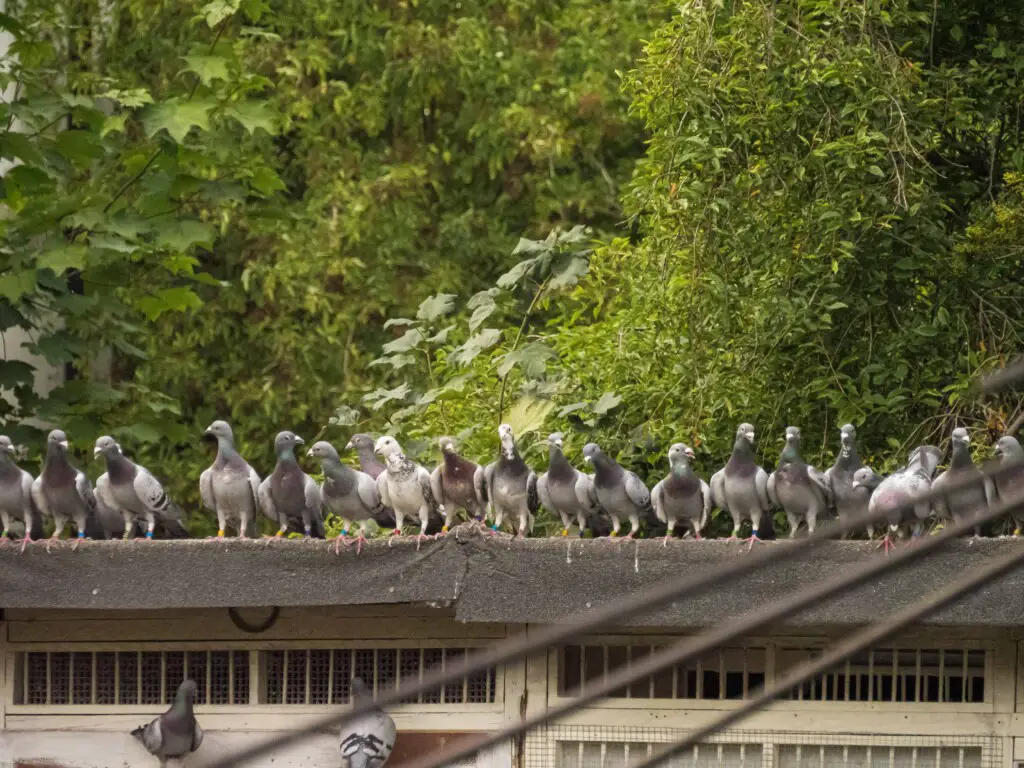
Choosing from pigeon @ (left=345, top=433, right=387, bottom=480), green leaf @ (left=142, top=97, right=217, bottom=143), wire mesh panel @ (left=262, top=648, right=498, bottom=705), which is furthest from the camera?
green leaf @ (left=142, top=97, right=217, bottom=143)

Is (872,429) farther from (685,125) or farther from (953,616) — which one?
(953,616)

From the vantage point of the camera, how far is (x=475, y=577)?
4.95 m

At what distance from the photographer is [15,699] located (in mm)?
5367

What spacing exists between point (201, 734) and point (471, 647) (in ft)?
2.88

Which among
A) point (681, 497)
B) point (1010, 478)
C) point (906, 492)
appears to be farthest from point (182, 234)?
point (1010, 478)

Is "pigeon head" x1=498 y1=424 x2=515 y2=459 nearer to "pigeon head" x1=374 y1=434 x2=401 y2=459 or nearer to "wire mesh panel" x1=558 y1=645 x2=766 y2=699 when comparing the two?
"pigeon head" x1=374 y1=434 x2=401 y2=459

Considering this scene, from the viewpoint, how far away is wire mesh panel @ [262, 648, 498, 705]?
208 inches

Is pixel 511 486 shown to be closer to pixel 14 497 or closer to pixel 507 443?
pixel 507 443

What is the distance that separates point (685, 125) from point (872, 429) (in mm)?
1680

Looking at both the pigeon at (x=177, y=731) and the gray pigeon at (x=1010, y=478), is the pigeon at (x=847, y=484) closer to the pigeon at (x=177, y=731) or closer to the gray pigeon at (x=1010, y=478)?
the gray pigeon at (x=1010, y=478)

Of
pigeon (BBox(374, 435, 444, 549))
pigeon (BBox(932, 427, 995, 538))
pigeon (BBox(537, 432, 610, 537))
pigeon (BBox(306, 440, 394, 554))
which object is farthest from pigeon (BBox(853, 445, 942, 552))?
pigeon (BBox(306, 440, 394, 554))

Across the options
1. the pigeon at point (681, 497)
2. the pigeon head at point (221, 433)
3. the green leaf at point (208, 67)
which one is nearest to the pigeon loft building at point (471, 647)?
the pigeon at point (681, 497)

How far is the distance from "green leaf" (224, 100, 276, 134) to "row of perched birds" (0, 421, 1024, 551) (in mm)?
2076

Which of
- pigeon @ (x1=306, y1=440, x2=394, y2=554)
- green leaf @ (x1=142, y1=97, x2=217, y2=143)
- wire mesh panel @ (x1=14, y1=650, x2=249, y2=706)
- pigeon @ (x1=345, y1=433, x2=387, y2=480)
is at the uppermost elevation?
green leaf @ (x1=142, y1=97, x2=217, y2=143)
